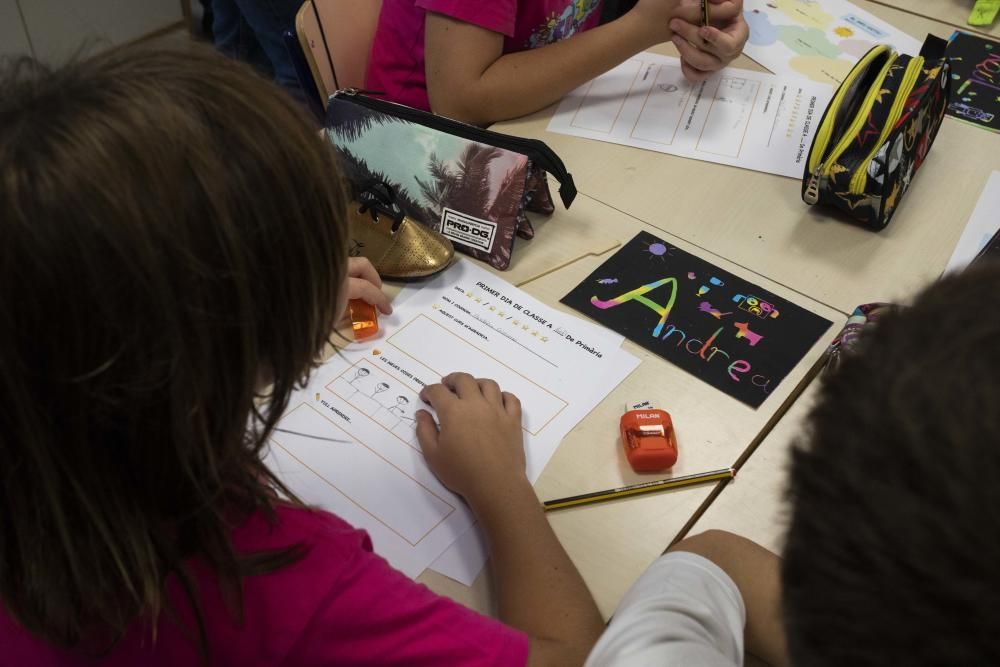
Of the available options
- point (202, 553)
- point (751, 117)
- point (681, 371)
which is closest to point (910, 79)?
point (751, 117)

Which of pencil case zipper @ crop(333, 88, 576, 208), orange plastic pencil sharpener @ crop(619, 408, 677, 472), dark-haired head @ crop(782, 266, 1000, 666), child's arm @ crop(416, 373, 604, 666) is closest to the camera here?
dark-haired head @ crop(782, 266, 1000, 666)

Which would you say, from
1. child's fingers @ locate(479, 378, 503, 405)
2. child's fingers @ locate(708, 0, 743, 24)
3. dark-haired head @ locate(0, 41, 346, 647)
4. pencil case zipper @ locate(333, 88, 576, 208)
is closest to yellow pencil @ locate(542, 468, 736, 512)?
child's fingers @ locate(479, 378, 503, 405)

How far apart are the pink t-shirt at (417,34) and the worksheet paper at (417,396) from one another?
456 mm

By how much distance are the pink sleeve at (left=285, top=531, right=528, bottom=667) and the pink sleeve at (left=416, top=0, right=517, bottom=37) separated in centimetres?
84

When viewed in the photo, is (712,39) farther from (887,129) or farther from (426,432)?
(426,432)

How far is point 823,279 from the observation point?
3.37 feet

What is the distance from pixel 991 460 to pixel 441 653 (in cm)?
42

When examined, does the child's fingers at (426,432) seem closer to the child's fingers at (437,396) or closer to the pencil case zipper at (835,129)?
the child's fingers at (437,396)

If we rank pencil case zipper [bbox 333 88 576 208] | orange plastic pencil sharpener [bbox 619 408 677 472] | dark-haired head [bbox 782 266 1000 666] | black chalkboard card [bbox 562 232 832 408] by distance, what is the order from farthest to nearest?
pencil case zipper [bbox 333 88 576 208], black chalkboard card [bbox 562 232 832 408], orange plastic pencil sharpener [bbox 619 408 677 472], dark-haired head [bbox 782 266 1000 666]

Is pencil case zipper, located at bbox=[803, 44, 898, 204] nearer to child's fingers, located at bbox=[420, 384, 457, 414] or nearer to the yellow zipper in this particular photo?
the yellow zipper

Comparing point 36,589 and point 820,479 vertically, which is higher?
Result: point 820,479

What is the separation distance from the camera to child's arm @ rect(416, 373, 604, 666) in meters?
0.71

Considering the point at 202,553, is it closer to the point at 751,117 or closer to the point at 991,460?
the point at 991,460

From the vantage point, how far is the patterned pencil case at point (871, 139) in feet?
3.43
